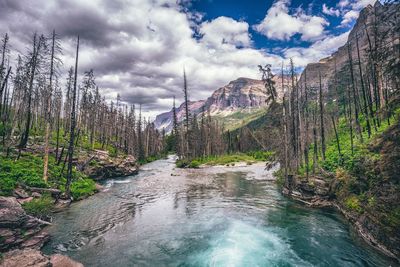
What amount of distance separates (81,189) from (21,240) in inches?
513

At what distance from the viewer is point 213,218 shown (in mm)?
17609

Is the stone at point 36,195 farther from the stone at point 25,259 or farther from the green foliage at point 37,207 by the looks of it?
Answer: the stone at point 25,259

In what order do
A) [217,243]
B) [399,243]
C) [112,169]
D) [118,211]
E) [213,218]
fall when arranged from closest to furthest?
[399,243] < [217,243] < [213,218] < [118,211] < [112,169]

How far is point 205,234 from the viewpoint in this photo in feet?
48.0

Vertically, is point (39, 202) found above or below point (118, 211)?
above

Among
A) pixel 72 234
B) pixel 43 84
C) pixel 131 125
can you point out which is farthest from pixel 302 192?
pixel 131 125

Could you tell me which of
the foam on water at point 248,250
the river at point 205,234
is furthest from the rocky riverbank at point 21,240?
the foam on water at point 248,250

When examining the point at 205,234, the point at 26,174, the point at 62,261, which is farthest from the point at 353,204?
the point at 26,174

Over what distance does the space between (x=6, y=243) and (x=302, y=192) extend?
2274 cm

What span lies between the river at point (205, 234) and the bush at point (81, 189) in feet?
3.71

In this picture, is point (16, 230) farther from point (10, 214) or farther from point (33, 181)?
point (33, 181)

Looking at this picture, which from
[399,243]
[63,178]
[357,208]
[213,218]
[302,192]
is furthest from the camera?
[63,178]

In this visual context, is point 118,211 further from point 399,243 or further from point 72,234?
point 399,243

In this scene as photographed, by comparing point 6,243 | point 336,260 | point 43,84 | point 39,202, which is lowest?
point 336,260
